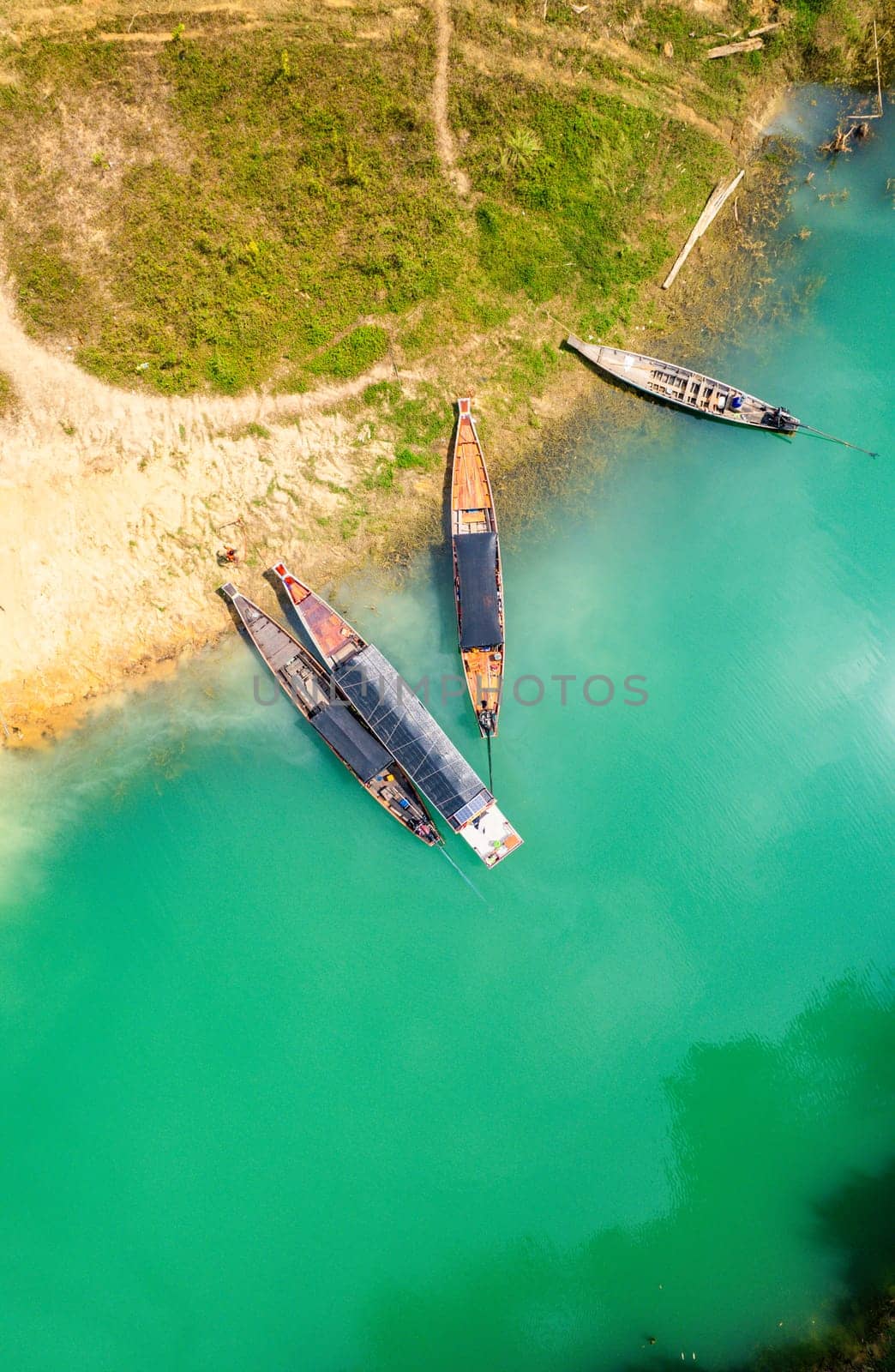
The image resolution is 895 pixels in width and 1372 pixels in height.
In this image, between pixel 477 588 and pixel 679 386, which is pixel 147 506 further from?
pixel 679 386

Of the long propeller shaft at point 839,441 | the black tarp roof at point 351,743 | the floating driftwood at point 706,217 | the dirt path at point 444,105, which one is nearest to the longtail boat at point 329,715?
the black tarp roof at point 351,743

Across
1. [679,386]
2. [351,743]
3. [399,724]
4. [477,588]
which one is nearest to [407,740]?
[399,724]

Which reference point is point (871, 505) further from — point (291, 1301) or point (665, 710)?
point (291, 1301)

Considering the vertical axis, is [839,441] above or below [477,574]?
below

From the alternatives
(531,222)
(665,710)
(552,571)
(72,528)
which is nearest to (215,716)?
(72,528)

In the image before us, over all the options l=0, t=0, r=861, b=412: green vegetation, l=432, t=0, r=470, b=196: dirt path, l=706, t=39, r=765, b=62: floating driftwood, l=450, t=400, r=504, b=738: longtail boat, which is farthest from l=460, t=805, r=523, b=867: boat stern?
l=706, t=39, r=765, b=62: floating driftwood

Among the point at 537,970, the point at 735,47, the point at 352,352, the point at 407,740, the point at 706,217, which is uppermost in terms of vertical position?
the point at 352,352

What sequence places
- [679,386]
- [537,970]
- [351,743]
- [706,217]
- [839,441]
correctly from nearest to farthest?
[351,743] < [679,386] < [706,217] < [537,970] < [839,441]
